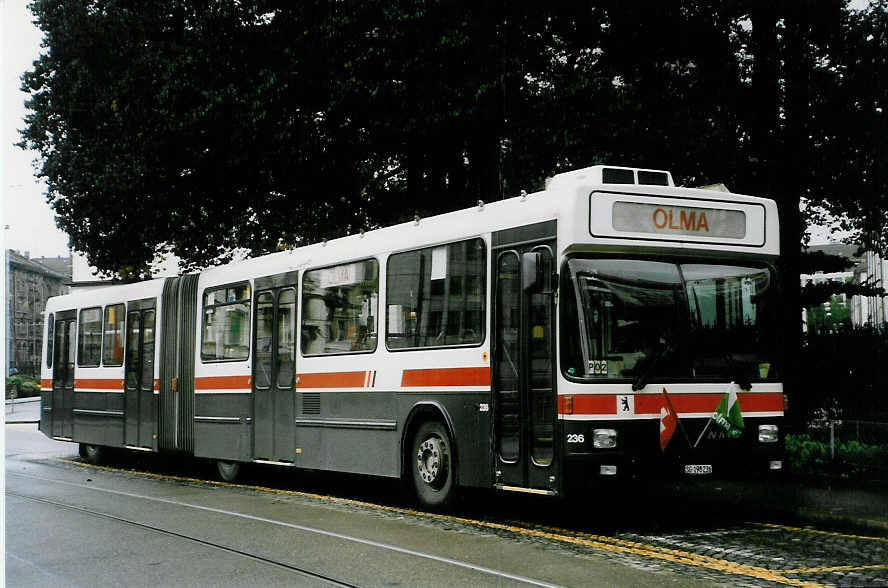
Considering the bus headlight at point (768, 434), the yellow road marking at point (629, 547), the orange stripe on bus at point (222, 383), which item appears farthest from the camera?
the orange stripe on bus at point (222, 383)

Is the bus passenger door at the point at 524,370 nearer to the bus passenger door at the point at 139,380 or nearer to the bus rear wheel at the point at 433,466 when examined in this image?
the bus rear wheel at the point at 433,466

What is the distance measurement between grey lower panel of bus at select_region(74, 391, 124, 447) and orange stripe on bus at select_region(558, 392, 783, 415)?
12712mm

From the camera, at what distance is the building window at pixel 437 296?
11844 millimetres

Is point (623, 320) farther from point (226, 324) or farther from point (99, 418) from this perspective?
point (99, 418)

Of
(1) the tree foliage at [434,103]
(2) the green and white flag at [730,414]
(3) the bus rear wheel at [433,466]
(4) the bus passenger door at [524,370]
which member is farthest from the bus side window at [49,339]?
(2) the green and white flag at [730,414]

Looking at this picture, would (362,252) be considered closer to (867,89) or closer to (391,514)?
(391,514)

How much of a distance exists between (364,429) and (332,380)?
41.2 inches

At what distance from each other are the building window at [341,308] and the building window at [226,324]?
1.92 meters

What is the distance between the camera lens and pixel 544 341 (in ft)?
35.1

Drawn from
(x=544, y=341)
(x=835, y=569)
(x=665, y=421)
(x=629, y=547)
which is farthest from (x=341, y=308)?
(x=835, y=569)

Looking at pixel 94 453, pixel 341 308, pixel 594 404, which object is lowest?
pixel 94 453

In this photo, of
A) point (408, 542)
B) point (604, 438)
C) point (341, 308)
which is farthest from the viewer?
point (341, 308)

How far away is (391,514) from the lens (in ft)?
40.2

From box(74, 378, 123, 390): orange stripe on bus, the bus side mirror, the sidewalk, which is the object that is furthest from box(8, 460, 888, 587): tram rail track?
the sidewalk
